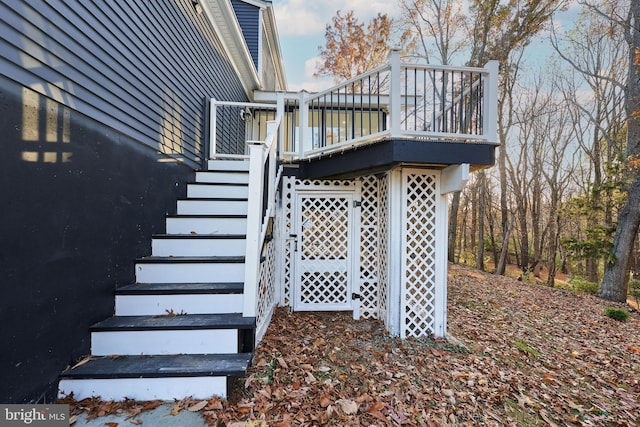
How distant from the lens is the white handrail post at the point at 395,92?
3.27m

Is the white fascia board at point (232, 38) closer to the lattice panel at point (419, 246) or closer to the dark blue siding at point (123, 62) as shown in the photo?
the dark blue siding at point (123, 62)

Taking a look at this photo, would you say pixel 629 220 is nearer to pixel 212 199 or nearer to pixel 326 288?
pixel 326 288

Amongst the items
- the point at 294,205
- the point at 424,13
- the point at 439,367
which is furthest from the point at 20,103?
the point at 424,13

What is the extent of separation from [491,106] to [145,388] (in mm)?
4187

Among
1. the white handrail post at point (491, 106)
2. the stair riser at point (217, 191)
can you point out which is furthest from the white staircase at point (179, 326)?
the white handrail post at point (491, 106)

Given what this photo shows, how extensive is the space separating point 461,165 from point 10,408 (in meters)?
4.06

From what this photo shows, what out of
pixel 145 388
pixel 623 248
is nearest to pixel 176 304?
pixel 145 388

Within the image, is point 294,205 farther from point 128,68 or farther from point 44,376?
point 44,376

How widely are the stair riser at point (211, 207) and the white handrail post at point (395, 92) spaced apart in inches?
79.9

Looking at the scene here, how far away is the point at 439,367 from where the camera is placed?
3.06 metres

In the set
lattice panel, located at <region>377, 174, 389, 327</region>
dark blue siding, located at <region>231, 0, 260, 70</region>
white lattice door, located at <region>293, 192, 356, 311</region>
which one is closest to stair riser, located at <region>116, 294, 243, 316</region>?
white lattice door, located at <region>293, 192, 356, 311</region>

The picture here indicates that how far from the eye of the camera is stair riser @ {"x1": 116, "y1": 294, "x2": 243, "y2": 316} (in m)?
2.44

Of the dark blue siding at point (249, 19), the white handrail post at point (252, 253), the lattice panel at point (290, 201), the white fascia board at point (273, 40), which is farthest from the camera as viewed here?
the white fascia board at point (273, 40)

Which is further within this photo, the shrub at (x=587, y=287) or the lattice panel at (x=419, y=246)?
the shrub at (x=587, y=287)
